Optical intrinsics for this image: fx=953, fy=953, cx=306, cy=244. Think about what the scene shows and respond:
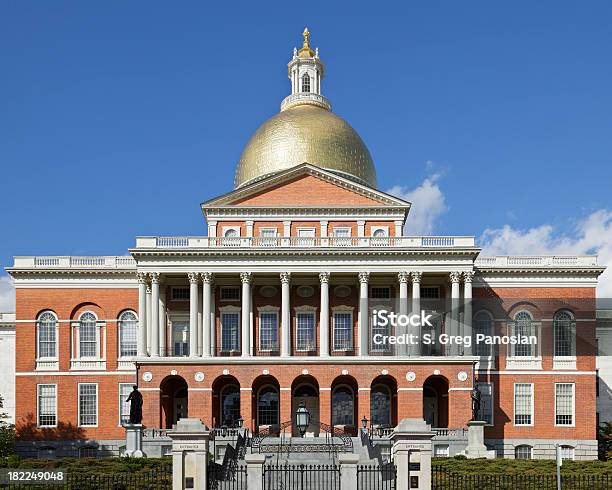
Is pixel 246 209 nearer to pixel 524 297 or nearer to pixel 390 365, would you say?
pixel 390 365

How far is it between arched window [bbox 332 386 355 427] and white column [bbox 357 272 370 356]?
4163 millimetres

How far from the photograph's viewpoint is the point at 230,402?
6309 cm

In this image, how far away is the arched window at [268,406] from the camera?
6309 centimetres

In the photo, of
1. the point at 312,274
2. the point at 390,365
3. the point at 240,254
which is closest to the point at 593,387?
the point at 390,365

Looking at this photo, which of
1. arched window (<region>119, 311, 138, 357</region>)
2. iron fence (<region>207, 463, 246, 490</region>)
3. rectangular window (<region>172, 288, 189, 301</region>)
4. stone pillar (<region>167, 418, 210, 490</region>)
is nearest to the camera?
stone pillar (<region>167, 418, 210, 490</region>)

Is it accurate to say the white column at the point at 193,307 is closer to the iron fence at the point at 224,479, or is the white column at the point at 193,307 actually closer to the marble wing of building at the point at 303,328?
the marble wing of building at the point at 303,328

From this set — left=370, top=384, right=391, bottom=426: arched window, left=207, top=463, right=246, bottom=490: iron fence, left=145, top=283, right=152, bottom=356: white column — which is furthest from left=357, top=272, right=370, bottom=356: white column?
left=207, top=463, right=246, bottom=490: iron fence

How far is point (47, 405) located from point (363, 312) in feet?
72.2

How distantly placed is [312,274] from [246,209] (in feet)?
23.5

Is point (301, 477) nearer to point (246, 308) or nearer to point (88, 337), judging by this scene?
point (246, 308)

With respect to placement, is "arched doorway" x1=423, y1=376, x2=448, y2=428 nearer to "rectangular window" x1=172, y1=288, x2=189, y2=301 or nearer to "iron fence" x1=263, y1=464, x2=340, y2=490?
"rectangular window" x1=172, y1=288, x2=189, y2=301

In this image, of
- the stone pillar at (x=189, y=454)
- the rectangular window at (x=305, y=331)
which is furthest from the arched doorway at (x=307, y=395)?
the stone pillar at (x=189, y=454)

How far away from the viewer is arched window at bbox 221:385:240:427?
62781 millimetres

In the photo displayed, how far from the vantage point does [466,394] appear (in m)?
58.8
